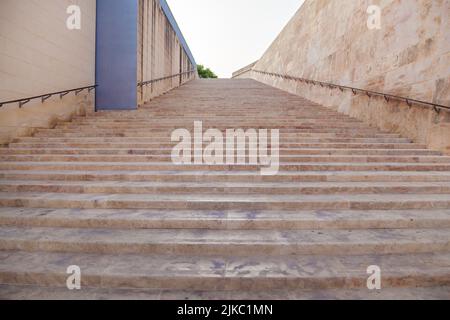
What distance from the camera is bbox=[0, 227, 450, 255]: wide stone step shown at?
268 cm

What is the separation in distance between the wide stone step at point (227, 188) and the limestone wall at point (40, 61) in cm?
262

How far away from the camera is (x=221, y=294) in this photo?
2221mm

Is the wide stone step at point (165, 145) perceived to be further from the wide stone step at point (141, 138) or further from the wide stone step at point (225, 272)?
the wide stone step at point (225, 272)

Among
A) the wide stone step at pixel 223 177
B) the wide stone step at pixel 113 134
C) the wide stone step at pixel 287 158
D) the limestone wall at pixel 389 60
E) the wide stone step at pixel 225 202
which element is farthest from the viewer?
the wide stone step at pixel 113 134

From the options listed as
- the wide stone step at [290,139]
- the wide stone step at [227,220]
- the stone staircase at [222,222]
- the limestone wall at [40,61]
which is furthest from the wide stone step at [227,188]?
the limestone wall at [40,61]

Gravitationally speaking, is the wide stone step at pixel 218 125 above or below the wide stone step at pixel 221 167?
above

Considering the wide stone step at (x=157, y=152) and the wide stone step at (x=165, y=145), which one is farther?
the wide stone step at (x=165, y=145)

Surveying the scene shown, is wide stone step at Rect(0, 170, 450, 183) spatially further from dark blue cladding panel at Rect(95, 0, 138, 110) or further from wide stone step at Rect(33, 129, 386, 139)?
dark blue cladding panel at Rect(95, 0, 138, 110)

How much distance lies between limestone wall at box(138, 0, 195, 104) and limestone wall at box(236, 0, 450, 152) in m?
6.50

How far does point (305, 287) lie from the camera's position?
7.47ft

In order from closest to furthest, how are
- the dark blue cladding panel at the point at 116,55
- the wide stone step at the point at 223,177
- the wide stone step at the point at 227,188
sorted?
the wide stone step at the point at 227,188
the wide stone step at the point at 223,177
the dark blue cladding panel at the point at 116,55

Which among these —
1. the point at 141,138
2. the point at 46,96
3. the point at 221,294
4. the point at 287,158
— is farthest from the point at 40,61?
the point at 221,294

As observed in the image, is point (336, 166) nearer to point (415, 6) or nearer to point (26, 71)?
point (415, 6)

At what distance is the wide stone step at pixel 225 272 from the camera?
89.9 inches
